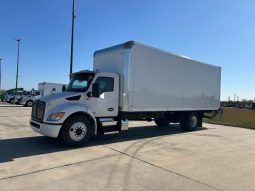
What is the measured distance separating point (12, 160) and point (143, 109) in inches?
220

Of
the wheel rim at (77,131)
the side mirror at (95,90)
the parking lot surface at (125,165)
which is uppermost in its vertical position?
the side mirror at (95,90)

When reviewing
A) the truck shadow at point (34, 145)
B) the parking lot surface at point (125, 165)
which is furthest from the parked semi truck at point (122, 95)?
the parking lot surface at point (125, 165)

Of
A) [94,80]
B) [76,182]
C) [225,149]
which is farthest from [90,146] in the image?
[225,149]

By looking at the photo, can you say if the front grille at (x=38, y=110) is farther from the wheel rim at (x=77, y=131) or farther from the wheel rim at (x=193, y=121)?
the wheel rim at (x=193, y=121)

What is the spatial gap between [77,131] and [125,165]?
2857mm

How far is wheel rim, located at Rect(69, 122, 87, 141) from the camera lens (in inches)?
353

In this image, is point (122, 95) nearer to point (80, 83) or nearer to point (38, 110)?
point (80, 83)

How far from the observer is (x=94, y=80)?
987cm

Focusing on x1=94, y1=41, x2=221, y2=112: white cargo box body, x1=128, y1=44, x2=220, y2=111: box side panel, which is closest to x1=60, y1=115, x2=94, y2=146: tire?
x1=94, y1=41, x2=221, y2=112: white cargo box body

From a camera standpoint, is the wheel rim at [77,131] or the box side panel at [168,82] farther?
the box side panel at [168,82]

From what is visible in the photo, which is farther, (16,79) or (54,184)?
(16,79)

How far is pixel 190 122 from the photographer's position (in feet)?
47.0

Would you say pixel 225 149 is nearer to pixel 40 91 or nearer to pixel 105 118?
pixel 105 118

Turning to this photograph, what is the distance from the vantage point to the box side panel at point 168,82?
10781 millimetres
